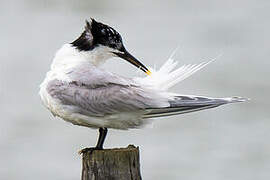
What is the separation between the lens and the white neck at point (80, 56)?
21.8 ft

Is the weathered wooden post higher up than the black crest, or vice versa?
the black crest

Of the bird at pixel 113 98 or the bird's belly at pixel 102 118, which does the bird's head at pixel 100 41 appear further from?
the bird's belly at pixel 102 118

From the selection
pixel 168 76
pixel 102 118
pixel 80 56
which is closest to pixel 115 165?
pixel 102 118

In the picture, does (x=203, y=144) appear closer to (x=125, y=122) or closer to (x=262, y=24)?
(x=262, y=24)

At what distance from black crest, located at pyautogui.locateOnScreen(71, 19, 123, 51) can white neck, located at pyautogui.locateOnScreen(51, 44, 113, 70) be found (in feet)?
0.11

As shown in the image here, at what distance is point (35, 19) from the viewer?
15672mm

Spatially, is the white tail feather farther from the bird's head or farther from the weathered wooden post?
the weathered wooden post

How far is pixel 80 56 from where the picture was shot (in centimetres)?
669

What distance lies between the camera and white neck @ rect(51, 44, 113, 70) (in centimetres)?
664

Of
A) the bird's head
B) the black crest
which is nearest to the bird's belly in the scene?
the bird's head

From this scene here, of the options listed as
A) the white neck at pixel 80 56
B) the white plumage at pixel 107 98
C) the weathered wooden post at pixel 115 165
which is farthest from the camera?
the white neck at pixel 80 56

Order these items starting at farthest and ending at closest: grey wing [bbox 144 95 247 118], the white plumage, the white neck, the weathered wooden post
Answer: the white neck
the white plumage
grey wing [bbox 144 95 247 118]
the weathered wooden post

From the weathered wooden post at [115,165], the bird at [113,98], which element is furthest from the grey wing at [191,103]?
the weathered wooden post at [115,165]

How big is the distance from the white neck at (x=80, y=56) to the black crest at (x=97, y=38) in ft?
0.11
